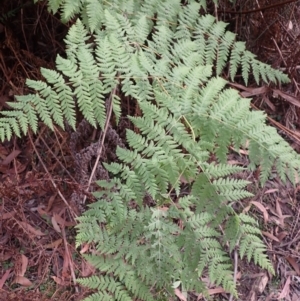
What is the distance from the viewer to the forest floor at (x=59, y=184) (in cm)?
207

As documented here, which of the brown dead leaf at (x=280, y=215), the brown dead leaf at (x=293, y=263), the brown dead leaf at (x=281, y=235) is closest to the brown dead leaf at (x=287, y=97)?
the brown dead leaf at (x=280, y=215)

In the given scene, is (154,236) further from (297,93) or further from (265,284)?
(297,93)

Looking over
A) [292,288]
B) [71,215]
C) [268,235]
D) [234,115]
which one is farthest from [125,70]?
[292,288]

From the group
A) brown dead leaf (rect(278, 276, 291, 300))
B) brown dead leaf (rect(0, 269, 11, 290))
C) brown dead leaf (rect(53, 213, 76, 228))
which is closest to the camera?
brown dead leaf (rect(0, 269, 11, 290))

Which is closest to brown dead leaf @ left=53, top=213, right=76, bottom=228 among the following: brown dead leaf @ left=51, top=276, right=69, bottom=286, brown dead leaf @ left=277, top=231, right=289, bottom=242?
brown dead leaf @ left=51, top=276, right=69, bottom=286

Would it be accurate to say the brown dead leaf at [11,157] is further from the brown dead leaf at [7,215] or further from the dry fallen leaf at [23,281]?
the dry fallen leaf at [23,281]

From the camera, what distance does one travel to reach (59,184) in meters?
2.13

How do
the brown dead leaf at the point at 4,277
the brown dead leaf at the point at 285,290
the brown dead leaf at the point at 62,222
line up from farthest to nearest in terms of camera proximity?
1. the brown dead leaf at the point at 285,290
2. the brown dead leaf at the point at 62,222
3. the brown dead leaf at the point at 4,277

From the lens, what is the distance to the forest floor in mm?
2074

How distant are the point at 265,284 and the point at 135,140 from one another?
120 centimetres

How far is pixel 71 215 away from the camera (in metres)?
2.17

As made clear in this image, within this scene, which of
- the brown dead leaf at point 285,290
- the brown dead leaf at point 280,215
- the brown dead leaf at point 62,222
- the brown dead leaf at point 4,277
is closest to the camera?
the brown dead leaf at point 4,277

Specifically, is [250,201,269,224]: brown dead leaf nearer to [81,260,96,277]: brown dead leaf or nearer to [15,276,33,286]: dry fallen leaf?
[81,260,96,277]: brown dead leaf

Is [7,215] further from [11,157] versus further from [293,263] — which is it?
[293,263]
